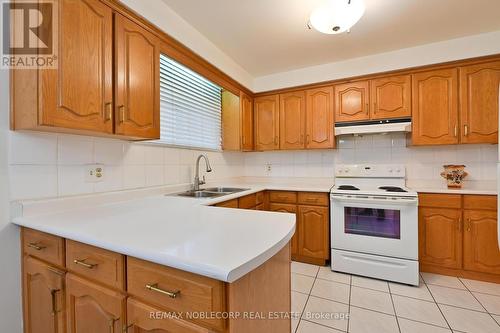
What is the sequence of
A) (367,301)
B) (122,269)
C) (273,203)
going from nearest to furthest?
1. (122,269)
2. (367,301)
3. (273,203)

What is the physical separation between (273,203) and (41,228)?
6.90ft

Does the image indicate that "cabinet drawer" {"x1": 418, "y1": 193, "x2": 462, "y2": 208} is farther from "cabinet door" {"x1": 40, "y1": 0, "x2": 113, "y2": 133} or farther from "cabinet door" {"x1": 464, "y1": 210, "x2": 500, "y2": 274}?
"cabinet door" {"x1": 40, "y1": 0, "x2": 113, "y2": 133}

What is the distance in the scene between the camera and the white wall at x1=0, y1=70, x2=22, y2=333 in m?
1.14

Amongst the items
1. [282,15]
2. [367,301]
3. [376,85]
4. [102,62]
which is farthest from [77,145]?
[376,85]

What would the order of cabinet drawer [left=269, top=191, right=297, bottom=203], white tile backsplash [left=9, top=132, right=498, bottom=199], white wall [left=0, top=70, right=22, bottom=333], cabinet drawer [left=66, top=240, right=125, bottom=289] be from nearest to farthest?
cabinet drawer [left=66, top=240, right=125, bottom=289] → white wall [left=0, top=70, right=22, bottom=333] → white tile backsplash [left=9, top=132, right=498, bottom=199] → cabinet drawer [left=269, top=191, right=297, bottom=203]

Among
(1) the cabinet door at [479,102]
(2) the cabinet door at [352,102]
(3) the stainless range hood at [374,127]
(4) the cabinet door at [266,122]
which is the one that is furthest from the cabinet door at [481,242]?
(4) the cabinet door at [266,122]

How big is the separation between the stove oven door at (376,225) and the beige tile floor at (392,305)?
0.30 meters

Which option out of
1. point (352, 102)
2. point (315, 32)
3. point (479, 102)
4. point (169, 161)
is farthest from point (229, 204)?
point (479, 102)

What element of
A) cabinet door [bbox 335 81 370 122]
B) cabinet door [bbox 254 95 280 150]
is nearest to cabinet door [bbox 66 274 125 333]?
cabinet door [bbox 254 95 280 150]

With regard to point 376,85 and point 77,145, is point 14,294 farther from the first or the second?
point 376,85

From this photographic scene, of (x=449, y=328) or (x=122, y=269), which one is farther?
(x=449, y=328)

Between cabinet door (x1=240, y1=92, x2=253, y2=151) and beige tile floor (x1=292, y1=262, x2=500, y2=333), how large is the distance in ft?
5.44

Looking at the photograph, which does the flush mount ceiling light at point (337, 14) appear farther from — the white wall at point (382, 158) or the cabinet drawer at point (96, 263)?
the cabinet drawer at point (96, 263)

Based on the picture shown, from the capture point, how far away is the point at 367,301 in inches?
72.3
